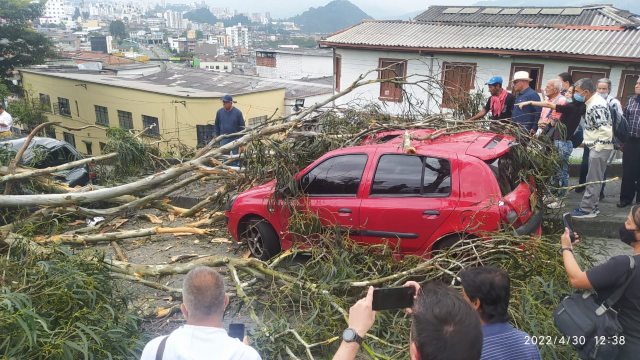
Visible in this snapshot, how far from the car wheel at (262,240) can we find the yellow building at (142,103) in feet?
64.7

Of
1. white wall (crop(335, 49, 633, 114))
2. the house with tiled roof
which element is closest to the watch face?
the house with tiled roof

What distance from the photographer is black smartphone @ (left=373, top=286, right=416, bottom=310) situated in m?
2.14

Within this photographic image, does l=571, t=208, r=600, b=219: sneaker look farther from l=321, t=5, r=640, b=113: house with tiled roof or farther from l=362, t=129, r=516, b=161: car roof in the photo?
l=321, t=5, r=640, b=113: house with tiled roof

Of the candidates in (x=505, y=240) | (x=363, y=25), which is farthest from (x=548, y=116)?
(x=363, y=25)

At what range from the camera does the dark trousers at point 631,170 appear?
5.70 meters

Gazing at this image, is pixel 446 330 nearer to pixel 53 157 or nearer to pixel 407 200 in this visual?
pixel 407 200

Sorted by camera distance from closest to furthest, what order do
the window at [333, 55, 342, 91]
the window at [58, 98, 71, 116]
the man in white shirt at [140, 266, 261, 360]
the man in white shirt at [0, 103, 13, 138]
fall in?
the man in white shirt at [140, 266, 261, 360]
the man in white shirt at [0, 103, 13, 138]
the window at [333, 55, 342, 91]
the window at [58, 98, 71, 116]

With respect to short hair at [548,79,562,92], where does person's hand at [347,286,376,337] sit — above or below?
below

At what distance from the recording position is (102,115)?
31531 mm

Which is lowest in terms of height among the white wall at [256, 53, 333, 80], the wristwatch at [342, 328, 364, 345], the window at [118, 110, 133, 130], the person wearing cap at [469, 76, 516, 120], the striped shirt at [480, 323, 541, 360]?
the window at [118, 110, 133, 130]

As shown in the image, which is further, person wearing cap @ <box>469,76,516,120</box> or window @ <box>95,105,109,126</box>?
window @ <box>95,105,109,126</box>

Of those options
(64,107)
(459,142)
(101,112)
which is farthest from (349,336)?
(64,107)

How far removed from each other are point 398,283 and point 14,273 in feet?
10.8

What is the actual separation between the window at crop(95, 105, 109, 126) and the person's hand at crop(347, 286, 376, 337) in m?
32.7
